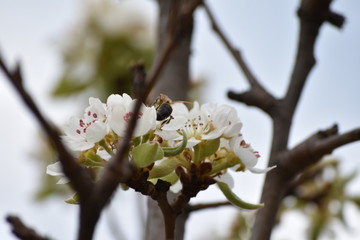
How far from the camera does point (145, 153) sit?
0.72 metres

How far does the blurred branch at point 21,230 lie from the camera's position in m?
0.51

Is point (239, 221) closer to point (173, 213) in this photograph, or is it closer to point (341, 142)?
point (341, 142)

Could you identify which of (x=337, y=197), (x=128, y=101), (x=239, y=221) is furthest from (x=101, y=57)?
(x=128, y=101)

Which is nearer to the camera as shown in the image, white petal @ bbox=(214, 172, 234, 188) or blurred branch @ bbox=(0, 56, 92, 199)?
blurred branch @ bbox=(0, 56, 92, 199)

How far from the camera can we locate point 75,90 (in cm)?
281

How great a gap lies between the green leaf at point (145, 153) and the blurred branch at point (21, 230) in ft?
0.72

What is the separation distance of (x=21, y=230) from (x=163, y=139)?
1.02 feet

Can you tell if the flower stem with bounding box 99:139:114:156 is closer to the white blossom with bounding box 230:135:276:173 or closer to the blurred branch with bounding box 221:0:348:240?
the white blossom with bounding box 230:135:276:173

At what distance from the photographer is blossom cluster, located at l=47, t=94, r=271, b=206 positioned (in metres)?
0.74

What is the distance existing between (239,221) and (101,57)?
1187 mm

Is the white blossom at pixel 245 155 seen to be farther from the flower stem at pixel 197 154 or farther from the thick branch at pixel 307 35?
the thick branch at pixel 307 35

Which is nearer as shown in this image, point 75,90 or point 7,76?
point 7,76

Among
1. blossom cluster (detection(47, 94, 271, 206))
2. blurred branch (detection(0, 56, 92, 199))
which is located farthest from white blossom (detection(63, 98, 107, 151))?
blurred branch (detection(0, 56, 92, 199))

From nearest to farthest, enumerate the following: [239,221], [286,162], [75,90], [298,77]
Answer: [286,162]
[298,77]
[239,221]
[75,90]
